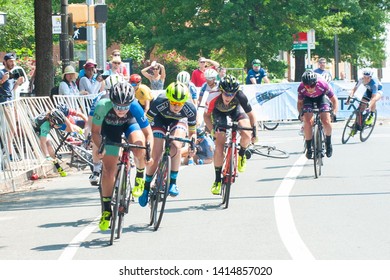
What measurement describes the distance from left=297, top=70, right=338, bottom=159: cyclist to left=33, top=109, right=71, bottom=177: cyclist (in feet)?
13.3

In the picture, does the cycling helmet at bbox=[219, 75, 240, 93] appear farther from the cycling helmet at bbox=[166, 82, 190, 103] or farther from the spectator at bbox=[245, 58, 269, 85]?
the spectator at bbox=[245, 58, 269, 85]

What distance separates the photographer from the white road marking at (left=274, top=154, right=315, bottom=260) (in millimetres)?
10370

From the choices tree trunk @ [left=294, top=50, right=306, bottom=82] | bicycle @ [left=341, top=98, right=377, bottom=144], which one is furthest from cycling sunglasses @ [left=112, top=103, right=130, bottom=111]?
tree trunk @ [left=294, top=50, right=306, bottom=82]

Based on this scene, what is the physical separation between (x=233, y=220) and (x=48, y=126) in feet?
26.0

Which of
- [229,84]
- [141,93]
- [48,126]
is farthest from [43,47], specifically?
[229,84]

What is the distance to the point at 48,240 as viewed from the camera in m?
11.9

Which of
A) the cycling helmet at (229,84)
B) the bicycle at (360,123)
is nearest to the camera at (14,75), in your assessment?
the bicycle at (360,123)

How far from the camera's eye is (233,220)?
1288 cm

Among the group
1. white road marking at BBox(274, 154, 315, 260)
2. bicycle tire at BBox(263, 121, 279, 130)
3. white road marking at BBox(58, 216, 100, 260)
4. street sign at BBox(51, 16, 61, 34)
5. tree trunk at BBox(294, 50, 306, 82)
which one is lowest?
white road marking at BBox(58, 216, 100, 260)

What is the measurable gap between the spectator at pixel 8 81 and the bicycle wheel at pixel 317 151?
6.08 meters

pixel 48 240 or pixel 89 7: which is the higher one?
pixel 89 7

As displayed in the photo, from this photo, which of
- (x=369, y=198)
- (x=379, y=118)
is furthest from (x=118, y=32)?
(x=369, y=198)

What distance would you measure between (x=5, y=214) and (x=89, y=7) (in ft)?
36.9

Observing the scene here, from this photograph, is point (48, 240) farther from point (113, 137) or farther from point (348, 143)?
point (348, 143)
